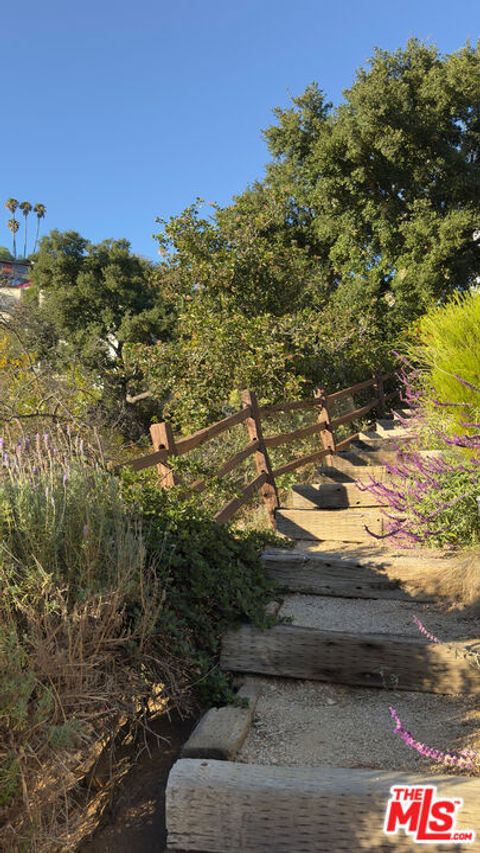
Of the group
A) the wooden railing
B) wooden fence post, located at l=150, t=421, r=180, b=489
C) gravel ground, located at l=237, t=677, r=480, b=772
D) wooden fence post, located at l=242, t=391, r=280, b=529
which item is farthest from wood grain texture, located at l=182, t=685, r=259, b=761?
wooden fence post, located at l=242, t=391, r=280, b=529

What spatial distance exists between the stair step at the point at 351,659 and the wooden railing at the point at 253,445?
4.13 ft

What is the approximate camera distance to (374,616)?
4.06m

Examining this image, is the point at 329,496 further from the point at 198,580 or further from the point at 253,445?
the point at 198,580

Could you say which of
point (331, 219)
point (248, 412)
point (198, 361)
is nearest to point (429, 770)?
point (248, 412)

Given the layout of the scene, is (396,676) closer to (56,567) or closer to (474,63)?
(56,567)

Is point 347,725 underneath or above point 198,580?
underneath

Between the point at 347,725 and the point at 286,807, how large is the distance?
83 cm

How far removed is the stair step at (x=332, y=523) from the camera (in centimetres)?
563

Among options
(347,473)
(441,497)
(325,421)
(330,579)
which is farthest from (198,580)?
(325,421)

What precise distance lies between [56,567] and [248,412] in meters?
3.99

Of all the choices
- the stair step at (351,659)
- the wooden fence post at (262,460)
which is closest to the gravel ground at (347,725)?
the stair step at (351,659)

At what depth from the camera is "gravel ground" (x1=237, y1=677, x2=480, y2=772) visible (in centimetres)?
272

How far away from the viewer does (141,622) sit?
273 centimetres

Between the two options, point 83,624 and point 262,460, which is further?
point 262,460
